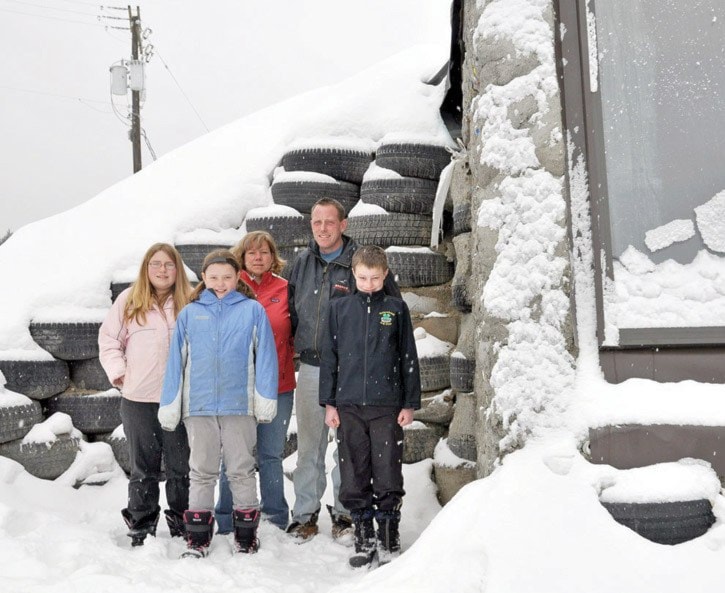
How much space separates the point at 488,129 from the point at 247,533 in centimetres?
208

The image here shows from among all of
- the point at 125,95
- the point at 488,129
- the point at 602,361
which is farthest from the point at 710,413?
the point at 125,95

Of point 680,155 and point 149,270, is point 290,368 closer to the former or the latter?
point 149,270

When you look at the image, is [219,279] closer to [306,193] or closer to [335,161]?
[306,193]

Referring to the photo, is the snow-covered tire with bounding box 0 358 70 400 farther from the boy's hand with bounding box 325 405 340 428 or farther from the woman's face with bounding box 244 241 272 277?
the boy's hand with bounding box 325 405 340 428

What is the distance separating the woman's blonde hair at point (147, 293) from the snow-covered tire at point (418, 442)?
1786 millimetres

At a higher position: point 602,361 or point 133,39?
point 133,39

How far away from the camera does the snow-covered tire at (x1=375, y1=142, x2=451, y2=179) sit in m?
5.09

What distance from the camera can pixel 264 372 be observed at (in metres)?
3.07

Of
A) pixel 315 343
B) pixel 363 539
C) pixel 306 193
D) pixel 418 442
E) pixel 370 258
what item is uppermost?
pixel 306 193

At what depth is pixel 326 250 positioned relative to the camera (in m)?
3.47

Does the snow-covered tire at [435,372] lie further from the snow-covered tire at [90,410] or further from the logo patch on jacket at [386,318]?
the snow-covered tire at [90,410]

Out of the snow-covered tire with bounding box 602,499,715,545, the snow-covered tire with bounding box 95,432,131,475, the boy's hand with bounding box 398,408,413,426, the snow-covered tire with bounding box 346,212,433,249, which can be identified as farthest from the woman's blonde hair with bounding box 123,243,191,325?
the snow-covered tire with bounding box 602,499,715,545

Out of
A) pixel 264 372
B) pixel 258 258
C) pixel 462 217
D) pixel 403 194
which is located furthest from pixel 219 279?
pixel 403 194

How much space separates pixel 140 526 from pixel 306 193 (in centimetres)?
284
